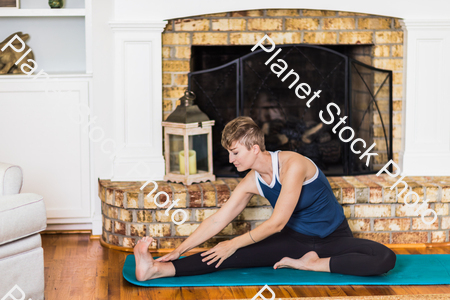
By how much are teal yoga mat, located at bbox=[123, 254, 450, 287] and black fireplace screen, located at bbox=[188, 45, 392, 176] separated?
82cm

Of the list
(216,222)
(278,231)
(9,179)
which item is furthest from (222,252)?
(9,179)

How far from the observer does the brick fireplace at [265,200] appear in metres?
2.88

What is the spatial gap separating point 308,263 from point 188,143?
925 mm

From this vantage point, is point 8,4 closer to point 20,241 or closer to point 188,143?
point 188,143

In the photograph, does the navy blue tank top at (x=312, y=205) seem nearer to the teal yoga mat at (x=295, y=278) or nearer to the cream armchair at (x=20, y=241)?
the teal yoga mat at (x=295, y=278)

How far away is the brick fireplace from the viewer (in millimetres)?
2875

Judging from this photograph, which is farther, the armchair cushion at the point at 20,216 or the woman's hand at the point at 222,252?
the woman's hand at the point at 222,252

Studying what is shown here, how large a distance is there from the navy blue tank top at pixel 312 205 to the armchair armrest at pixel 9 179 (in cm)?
104

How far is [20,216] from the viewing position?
2096 millimetres

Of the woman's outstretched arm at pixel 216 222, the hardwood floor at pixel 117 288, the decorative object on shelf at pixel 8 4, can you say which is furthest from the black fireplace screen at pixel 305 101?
the decorative object on shelf at pixel 8 4

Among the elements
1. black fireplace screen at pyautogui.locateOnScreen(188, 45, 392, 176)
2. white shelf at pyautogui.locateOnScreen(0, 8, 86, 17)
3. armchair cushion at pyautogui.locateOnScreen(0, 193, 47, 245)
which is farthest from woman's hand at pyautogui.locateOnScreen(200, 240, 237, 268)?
white shelf at pyautogui.locateOnScreen(0, 8, 86, 17)

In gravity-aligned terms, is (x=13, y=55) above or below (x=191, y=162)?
above

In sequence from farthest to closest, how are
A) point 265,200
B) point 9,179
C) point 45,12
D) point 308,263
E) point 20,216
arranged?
point 45,12 < point 265,200 < point 308,263 < point 9,179 < point 20,216

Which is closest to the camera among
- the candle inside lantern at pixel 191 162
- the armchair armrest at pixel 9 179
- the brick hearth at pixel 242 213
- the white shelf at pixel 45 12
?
the armchair armrest at pixel 9 179
